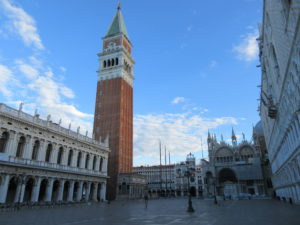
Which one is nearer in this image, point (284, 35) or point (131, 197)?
point (284, 35)

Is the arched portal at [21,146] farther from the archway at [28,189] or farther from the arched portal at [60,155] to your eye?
the arched portal at [60,155]

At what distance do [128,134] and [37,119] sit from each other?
3195 cm

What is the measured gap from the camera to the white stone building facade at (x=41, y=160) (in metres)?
29.3

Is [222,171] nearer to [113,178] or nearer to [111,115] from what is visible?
[113,178]

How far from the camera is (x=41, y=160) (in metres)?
33.7

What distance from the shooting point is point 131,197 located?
5431 centimetres

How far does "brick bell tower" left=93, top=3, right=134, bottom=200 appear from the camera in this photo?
5756 centimetres

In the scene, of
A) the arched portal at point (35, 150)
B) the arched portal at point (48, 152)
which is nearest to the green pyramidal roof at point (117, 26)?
the arched portal at point (48, 152)

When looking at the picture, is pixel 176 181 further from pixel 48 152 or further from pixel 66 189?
pixel 48 152

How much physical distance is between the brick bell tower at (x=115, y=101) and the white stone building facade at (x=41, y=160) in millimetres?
10787

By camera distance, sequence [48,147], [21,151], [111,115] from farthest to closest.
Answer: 1. [111,115]
2. [48,147]
3. [21,151]

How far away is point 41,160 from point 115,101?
3129cm

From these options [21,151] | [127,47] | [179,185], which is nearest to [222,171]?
[179,185]

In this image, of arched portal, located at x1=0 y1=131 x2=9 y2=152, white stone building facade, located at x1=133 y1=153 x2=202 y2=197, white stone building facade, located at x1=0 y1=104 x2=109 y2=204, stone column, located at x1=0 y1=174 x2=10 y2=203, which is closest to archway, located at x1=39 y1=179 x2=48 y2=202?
white stone building facade, located at x1=0 y1=104 x2=109 y2=204
